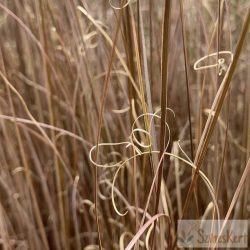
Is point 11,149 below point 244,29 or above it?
below

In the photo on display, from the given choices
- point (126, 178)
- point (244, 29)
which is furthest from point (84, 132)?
point (244, 29)

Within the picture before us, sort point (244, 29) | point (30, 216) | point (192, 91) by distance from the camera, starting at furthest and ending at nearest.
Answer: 1. point (192, 91)
2. point (30, 216)
3. point (244, 29)

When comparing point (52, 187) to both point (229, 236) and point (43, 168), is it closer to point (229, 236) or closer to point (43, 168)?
point (43, 168)

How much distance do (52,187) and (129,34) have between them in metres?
0.28

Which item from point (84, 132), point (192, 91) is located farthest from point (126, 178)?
point (192, 91)

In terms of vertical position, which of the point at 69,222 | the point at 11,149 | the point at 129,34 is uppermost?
the point at 129,34

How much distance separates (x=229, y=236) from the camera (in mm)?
516

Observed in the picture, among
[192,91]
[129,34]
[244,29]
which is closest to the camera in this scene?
[244,29]

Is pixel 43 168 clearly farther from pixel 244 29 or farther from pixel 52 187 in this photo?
pixel 244 29

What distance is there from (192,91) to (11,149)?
0.30 m

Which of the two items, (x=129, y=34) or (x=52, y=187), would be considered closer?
(x=129, y=34)
